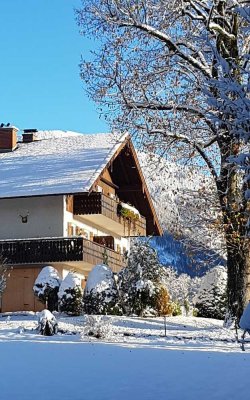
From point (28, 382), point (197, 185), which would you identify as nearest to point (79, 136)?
point (197, 185)

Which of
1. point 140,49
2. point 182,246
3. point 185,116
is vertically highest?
point 140,49

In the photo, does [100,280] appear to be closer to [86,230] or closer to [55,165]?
[55,165]

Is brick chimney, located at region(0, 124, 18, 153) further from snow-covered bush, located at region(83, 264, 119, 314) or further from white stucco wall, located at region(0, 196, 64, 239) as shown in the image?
snow-covered bush, located at region(83, 264, 119, 314)

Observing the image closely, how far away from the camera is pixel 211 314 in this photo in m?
30.1

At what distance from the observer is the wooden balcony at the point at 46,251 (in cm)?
3206

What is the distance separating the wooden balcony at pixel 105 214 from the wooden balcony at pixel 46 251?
6.41 feet

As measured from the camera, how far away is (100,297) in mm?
25578

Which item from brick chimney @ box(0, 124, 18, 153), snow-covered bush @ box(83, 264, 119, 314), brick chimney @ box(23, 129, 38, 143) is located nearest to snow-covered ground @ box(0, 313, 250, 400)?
snow-covered bush @ box(83, 264, 119, 314)

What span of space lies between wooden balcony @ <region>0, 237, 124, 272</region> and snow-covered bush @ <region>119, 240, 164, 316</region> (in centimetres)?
329

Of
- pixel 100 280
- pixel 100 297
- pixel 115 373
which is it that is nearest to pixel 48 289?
pixel 100 280

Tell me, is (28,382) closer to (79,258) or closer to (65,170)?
(79,258)

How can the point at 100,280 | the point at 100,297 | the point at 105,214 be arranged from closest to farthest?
the point at 100,297, the point at 100,280, the point at 105,214

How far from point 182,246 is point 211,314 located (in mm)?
11123

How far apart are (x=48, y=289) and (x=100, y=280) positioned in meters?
3.32
